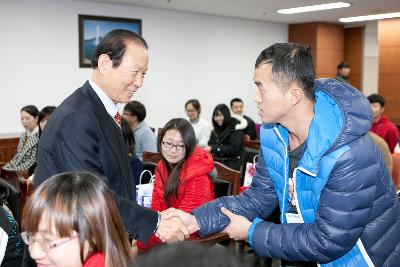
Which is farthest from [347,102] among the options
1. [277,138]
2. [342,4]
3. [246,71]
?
[246,71]

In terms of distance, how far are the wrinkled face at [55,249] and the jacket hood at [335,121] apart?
795 mm

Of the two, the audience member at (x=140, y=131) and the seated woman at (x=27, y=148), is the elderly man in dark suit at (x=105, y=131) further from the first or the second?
the seated woman at (x=27, y=148)

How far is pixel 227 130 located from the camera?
6395mm

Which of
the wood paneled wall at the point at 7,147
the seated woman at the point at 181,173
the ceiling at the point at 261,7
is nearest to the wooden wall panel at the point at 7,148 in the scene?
the wood paneled wall at the point at 7,147

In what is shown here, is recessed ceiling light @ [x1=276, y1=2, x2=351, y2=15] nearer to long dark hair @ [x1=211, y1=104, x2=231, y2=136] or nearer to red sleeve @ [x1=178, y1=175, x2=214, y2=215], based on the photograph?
long dark hair @ [x1=211, y1=104, x2=231, y2=136]

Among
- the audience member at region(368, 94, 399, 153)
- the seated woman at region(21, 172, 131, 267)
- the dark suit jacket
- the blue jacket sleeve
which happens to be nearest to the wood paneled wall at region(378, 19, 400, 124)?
the audience member at region(368, 94, 399, 153)

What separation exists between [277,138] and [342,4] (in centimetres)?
699

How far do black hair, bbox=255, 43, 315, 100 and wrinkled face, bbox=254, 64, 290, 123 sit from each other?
0.02 m

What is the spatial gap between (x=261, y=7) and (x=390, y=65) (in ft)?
11.2

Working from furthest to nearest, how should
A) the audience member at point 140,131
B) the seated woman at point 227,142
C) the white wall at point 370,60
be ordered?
the white wall at point 370,60 → the seated woman at point 227,142 → the audience member at point 140,131

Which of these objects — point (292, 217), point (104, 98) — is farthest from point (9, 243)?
point (292, 217)

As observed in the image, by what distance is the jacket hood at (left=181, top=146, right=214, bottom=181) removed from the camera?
2980mm

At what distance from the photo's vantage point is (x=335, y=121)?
1592 mm

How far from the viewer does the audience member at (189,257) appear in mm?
653
